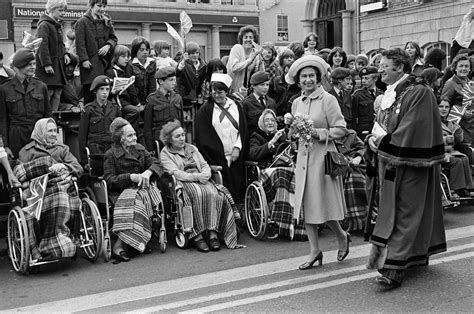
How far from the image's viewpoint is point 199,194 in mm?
7609

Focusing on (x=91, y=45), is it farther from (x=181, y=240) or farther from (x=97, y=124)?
(x=181, y=240)

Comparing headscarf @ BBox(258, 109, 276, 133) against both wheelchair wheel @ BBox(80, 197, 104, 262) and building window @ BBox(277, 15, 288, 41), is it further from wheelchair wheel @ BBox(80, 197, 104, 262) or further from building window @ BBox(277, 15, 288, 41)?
building window @ BBox(277, 15, 288, 41)

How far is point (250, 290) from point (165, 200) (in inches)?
95.3

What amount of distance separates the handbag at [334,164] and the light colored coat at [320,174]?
0.05 m

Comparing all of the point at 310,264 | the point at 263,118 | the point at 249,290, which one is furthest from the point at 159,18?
the point at 249,290

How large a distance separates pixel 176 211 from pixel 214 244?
0.59 metres

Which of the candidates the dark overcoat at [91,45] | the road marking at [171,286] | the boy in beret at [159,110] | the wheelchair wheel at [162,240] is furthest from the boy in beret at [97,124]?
the road marking at [171,286]

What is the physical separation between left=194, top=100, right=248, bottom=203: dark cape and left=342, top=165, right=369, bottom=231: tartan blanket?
1.35 metres

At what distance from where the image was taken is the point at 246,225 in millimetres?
8531

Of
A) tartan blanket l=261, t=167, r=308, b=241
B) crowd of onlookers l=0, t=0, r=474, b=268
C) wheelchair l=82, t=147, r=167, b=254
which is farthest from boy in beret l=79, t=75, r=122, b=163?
tartan blanket l=261, t=167, r=308, b=241

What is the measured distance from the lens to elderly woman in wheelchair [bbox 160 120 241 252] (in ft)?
24.8

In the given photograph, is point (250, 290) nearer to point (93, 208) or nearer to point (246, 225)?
point (93, 208)

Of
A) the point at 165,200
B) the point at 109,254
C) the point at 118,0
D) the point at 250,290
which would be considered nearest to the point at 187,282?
the point at 250,290

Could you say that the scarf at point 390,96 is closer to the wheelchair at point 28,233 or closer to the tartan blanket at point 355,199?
the tartan blanket at point 355,199
